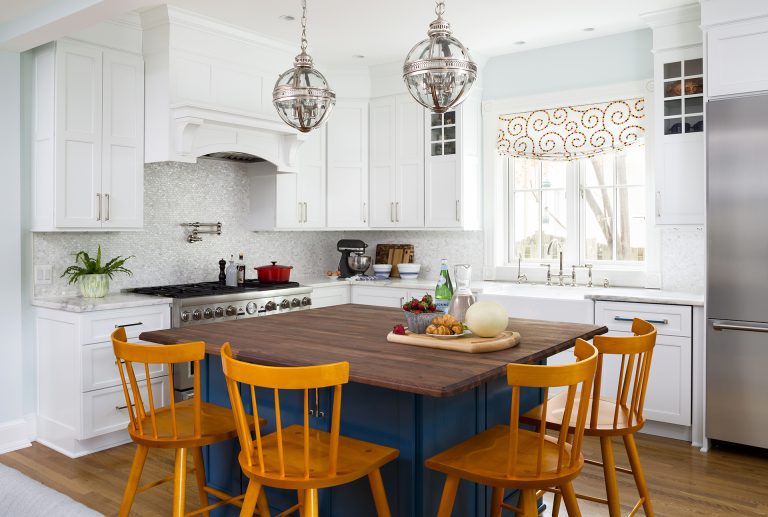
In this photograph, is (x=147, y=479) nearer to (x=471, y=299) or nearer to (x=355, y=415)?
(x=355, y=415)

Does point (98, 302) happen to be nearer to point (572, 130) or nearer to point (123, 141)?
point (123, 141)

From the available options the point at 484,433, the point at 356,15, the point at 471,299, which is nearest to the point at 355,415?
the point at 484,433

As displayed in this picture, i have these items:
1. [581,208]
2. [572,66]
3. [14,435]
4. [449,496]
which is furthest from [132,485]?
[572,66]

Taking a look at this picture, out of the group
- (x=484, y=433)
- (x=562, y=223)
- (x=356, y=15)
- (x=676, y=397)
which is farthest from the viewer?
(x=562, y=223)

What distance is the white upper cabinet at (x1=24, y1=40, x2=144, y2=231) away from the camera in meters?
4.14

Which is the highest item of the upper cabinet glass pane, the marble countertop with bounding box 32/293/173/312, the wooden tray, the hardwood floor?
the upper cabinet glass pane

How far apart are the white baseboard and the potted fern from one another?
36.2 inches

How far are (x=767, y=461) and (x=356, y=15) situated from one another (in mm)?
3914

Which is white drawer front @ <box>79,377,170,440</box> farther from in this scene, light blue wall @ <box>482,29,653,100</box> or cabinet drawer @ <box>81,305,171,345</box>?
light blue wall @ <box>482,29,653,100</box>

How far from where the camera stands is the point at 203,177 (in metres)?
5.34

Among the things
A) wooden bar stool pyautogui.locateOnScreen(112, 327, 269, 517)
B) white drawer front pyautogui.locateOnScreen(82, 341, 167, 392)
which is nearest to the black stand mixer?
white drawer front pyautogui.locateOnScreen(82, 341, 167, 392)

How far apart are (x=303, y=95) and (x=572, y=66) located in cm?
317

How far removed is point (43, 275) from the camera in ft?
14.3

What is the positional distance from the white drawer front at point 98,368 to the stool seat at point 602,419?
2.67 metres
